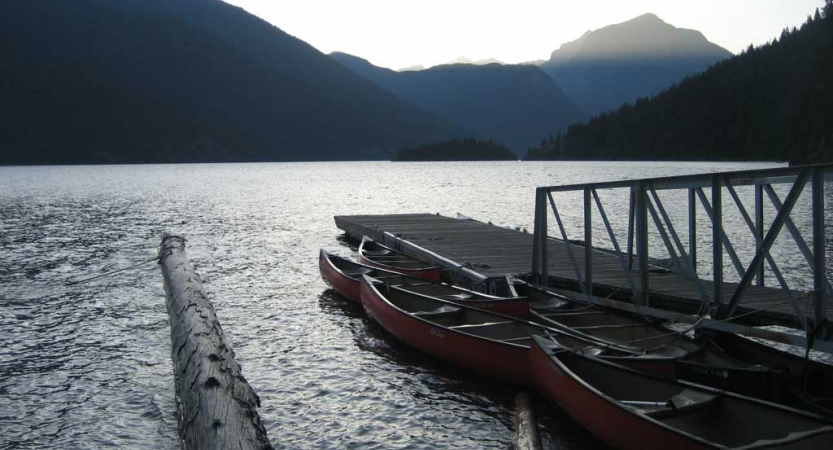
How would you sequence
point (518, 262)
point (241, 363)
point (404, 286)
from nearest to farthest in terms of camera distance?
1. point (241, 363)
2. point (404, 286)
3. point (518, 262)

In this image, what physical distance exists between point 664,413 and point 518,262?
1213cm

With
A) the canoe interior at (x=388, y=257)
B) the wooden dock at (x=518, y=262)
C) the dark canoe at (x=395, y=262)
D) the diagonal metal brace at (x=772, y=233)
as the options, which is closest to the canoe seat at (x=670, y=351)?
the diagonal metal brace at (x=772, y=233)

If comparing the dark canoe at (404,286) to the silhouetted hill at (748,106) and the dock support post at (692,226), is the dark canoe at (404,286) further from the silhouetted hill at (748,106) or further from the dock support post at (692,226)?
the silhouetted hill at (748,106)

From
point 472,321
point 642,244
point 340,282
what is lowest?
point 340,282

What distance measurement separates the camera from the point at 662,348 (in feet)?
36.8

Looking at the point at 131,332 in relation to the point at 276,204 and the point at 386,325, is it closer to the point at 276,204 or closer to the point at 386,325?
the point at 386,325

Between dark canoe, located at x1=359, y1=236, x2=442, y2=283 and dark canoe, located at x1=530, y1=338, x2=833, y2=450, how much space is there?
925 cm

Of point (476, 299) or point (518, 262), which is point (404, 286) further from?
point (518, 262)

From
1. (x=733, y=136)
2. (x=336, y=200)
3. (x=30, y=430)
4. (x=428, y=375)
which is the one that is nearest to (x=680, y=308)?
(x=428, y=375)

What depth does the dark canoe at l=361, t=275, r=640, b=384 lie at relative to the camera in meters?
11.5

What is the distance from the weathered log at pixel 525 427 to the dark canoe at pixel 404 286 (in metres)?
3.27

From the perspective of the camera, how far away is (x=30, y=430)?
34.3ft

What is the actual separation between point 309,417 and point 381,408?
48.8 inches

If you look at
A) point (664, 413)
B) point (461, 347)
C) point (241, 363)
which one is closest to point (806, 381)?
point (664, 413)
